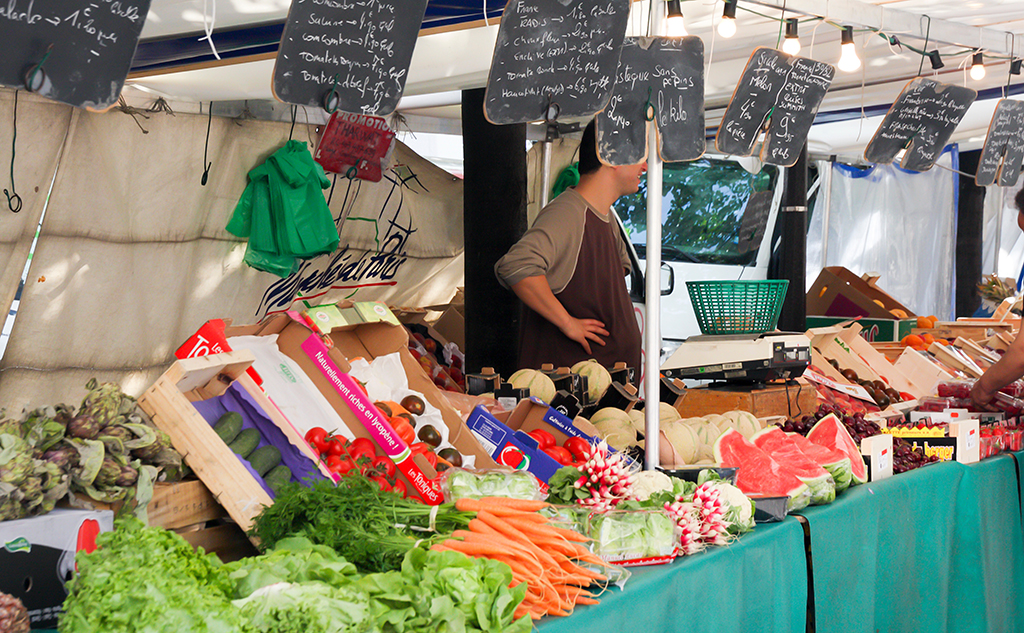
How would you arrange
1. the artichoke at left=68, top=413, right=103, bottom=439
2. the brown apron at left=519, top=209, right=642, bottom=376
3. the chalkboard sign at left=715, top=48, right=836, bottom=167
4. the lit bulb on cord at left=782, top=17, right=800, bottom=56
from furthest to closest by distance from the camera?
the brown apron at left=519, top=209, right=642, bottom=376 < the lit bulb on cord at left=782, top=17, right=800, bottom=56 < the chalkboard sign at left=715, top=48, right=836, bottom=167 < the artichoke at left=68, top=413, right=103, bottom=439

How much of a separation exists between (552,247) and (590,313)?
423 mm

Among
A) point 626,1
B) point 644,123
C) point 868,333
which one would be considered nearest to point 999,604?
point 644,123

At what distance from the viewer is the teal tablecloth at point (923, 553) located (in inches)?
104

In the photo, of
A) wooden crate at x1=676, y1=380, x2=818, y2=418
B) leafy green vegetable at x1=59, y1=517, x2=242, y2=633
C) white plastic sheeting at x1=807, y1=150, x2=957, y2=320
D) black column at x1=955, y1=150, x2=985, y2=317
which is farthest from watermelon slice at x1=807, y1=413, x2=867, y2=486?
black column at x1=955, y1=150, x2=985, y2=317

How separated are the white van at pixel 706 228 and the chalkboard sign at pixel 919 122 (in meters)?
3.51

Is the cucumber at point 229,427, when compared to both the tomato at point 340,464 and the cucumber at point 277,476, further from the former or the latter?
the tomato at point 340,464

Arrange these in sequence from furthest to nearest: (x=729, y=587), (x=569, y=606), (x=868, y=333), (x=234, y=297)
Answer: (x=868, y=333) → (x=234, y=297) → (x=729, y=587) → (x=569, y=606)

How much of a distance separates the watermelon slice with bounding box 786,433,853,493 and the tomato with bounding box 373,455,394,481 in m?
1.28

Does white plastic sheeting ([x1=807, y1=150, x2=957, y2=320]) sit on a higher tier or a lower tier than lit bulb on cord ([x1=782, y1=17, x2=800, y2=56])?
lower

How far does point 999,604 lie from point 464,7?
3.17 meters

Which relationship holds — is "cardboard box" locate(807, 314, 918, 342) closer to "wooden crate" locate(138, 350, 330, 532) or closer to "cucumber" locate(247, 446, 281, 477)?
"cucumber" locate(247, 446, 281, 477)

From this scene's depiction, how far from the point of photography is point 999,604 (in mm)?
3467

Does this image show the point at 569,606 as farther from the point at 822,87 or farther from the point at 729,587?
the point at 822,87

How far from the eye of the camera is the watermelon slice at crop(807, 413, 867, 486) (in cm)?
288
